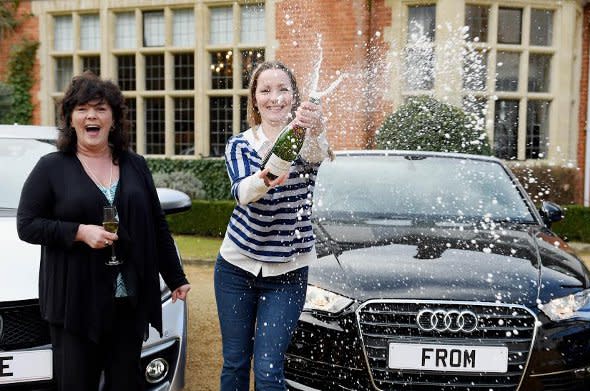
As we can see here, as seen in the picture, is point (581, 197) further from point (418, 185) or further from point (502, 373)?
point (502, 373)

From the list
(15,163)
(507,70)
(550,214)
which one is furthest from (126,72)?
(550,214)

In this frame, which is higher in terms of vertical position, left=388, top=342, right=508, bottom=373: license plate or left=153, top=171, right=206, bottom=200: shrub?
left=153, top=171, right=206, bottom=200: shrub

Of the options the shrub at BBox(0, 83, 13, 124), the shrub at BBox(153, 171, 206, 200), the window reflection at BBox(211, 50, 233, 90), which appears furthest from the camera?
the window reflection at BBox(211, 50, 233, 90)

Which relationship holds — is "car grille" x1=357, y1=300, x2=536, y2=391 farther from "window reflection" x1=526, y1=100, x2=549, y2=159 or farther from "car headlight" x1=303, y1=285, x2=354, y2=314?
"window reflection" x1=526, y1=100, x2=549, y2=159

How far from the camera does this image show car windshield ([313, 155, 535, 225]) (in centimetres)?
436

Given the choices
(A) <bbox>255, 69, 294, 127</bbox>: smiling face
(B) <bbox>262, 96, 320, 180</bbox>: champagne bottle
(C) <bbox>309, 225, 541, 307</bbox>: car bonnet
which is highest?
(A) <bbox>255, 69, 294, 127</bbox>: smiling face

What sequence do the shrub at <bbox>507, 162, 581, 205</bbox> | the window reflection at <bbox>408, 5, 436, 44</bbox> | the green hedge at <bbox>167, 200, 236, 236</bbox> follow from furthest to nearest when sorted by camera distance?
the shrub at <bbox>507, 162, 581, 205</bbox>, the window reflection at <bbox>408, 5, 436, 44</bbox>, the green hedge at <bbox>167, 200, 236, 236</bbox>

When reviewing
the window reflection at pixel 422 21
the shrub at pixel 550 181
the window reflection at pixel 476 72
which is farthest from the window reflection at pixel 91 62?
the shrub at pixel 550 181

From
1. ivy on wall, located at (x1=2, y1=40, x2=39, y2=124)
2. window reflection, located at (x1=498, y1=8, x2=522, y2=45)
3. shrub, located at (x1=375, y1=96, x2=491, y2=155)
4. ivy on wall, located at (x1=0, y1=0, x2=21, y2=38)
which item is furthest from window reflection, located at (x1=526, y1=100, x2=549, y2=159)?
ivy on wall, located at (x1=0, y1=0, x2=21, y2=38)

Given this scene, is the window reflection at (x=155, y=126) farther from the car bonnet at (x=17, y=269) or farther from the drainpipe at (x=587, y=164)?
the car bonnet at (x=17, y=269)

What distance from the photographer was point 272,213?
280cm

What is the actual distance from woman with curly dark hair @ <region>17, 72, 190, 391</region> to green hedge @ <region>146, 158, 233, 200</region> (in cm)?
1095

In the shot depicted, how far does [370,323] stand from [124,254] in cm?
128

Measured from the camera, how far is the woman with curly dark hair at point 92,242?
8.57 ft
